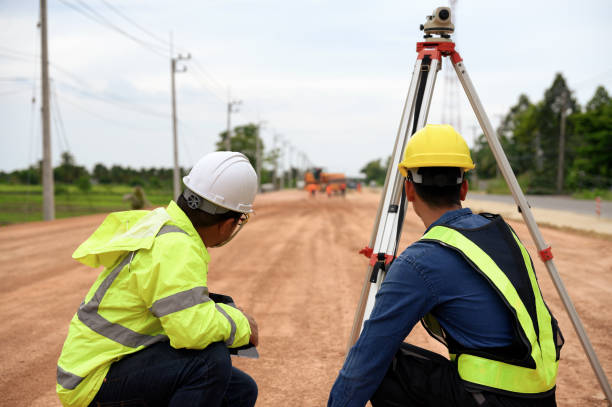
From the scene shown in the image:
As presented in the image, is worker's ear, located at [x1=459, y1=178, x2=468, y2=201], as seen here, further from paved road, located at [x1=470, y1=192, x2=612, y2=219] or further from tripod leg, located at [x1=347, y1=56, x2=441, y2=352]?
paved road, located at [x1=470, y1=192, x2=612, y2=219]

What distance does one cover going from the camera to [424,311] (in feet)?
5.71

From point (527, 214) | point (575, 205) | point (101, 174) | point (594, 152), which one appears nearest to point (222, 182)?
point (527, 214)

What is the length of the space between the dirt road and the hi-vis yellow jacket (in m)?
1.64

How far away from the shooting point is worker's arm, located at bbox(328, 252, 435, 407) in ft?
5.66

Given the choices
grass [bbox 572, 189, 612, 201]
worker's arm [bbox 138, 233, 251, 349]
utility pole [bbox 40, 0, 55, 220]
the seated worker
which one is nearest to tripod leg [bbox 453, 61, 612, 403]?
the seated worker

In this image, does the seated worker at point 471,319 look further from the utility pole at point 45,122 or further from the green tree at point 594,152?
the green tree at point 594,152

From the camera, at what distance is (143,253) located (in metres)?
1.94

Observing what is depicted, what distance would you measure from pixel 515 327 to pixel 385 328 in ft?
1.45

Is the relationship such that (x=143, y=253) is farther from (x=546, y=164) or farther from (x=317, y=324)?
(x=546, y=164)

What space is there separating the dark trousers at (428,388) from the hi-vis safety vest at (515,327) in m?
0.04

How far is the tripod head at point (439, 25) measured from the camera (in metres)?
2.89

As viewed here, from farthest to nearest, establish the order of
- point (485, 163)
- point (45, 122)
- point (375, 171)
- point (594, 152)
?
point (375, 171) → point (485, 163) → point (594, 152) → point (45, 122)

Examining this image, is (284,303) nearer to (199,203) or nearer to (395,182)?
(395,182)

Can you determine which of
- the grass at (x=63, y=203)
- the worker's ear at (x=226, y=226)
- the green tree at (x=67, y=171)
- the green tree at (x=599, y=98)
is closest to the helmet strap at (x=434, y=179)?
the worker's ear at (x=226, y=226)
